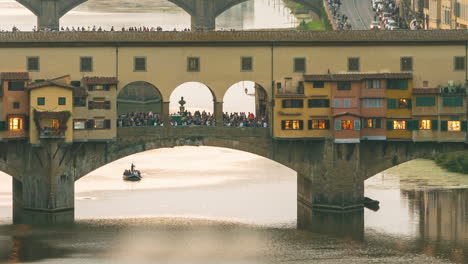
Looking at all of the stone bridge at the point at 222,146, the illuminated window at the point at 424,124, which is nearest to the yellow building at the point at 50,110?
the stone bridge at the point at 222,146

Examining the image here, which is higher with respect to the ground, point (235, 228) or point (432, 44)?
point (432, 44)

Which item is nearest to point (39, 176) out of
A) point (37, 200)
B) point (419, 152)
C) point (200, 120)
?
point (37, 200)

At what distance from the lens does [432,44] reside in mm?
138500

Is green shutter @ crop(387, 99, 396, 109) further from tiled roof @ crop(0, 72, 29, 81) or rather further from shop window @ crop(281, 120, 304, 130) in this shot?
tiled roof @ crop(0, 72, 29, 81)

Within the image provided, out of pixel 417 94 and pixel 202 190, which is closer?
pixel 417 94

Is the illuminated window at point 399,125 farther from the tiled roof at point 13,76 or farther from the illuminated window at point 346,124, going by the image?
the tiled roof at point 13,76

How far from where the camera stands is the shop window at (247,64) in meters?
138

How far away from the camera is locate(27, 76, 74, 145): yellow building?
134250 millimetres

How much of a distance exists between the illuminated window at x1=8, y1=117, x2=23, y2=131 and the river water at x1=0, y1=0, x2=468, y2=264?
252 inches

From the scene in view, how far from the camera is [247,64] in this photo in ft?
452

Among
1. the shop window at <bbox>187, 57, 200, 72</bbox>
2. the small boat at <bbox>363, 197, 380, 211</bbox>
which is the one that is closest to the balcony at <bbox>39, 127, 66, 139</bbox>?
the shop window at <bbox>187, 57, 200, 72</bbox>

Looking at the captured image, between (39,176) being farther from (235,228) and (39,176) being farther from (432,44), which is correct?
(432,44)

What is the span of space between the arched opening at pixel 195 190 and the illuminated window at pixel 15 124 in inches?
294

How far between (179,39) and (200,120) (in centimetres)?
609
